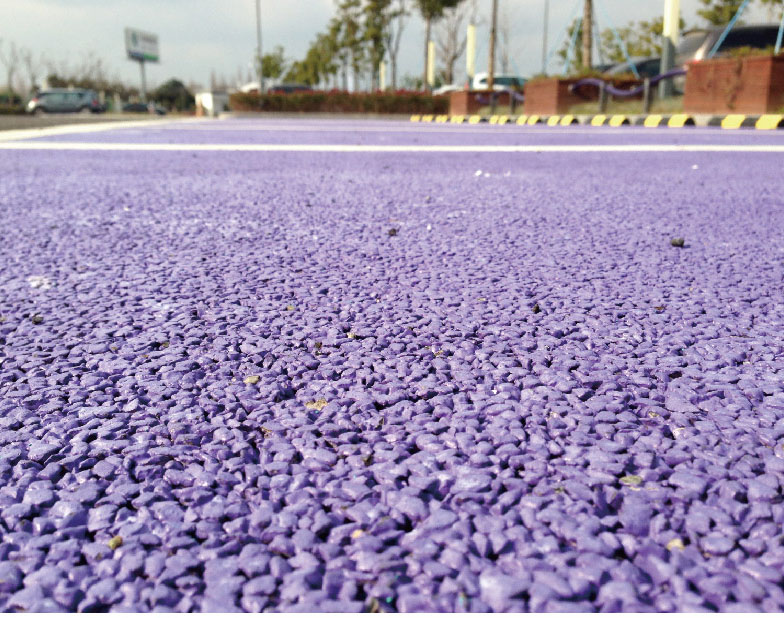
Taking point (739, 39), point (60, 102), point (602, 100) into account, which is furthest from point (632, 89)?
point (60, 102)

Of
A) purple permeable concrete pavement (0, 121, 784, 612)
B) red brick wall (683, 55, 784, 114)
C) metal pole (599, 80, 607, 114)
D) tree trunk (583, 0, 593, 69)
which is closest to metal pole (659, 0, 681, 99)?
metal pole (599, 80, 607, 114)

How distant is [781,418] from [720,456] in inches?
8.4

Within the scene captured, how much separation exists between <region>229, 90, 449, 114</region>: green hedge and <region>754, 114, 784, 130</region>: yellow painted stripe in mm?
25200

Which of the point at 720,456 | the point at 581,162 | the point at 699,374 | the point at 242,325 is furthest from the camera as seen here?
the point at 581,162

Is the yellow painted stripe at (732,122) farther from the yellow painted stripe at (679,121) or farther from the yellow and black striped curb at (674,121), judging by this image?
the yellow painted stripe at (679,121)

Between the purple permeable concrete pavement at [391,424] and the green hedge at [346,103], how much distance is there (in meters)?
35.4

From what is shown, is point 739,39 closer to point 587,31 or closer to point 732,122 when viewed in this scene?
point 587,31

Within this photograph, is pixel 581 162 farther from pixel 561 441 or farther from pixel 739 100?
pixel 739 100

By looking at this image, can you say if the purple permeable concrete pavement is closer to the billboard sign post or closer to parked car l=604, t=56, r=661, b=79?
parked car l=604, t=56, r=661, b=79

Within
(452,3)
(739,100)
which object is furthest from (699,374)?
(452,3)

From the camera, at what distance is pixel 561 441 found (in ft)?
3.83

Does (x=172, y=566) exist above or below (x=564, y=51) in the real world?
below

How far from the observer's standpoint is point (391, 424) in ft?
4.05

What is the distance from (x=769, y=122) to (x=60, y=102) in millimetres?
39976
